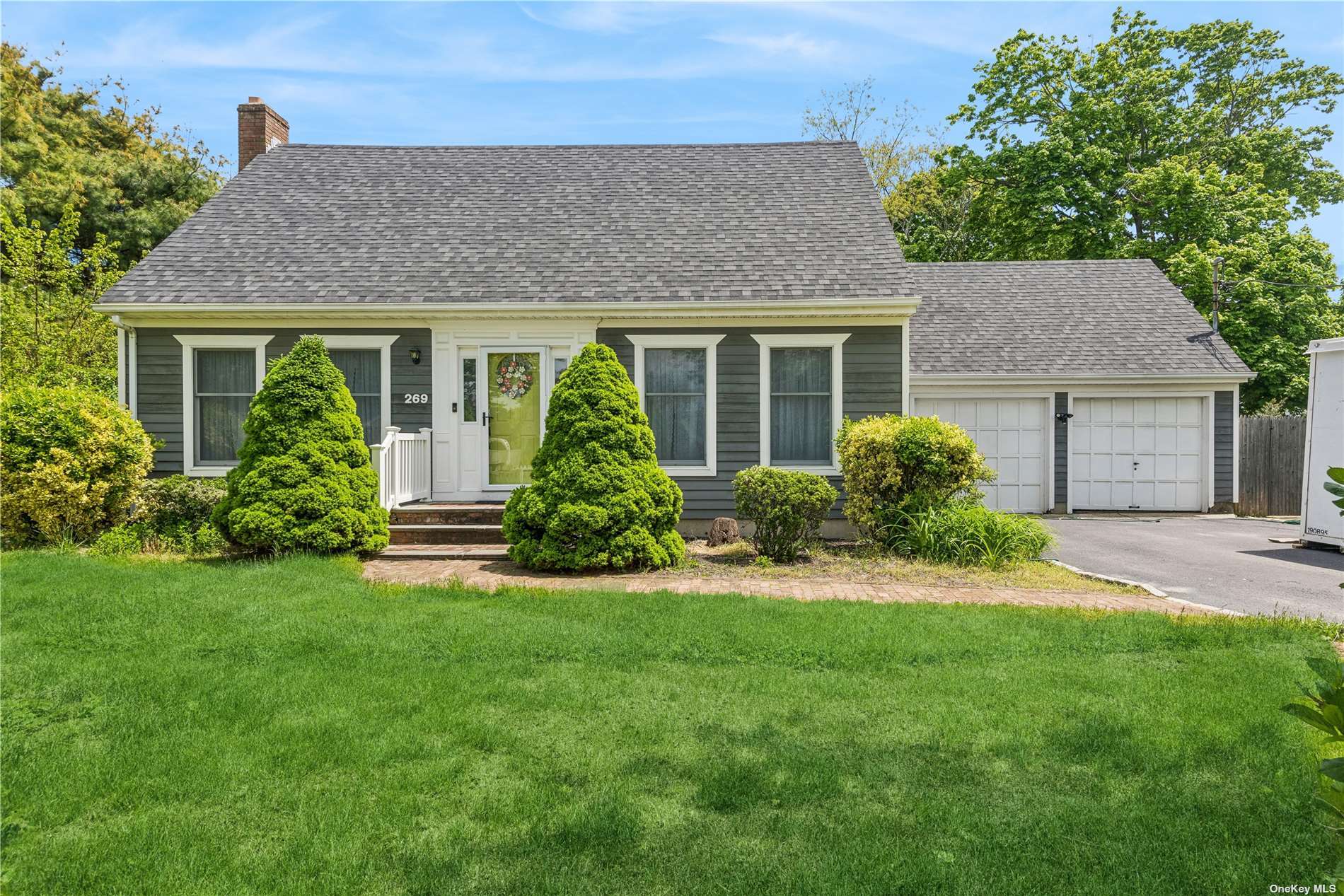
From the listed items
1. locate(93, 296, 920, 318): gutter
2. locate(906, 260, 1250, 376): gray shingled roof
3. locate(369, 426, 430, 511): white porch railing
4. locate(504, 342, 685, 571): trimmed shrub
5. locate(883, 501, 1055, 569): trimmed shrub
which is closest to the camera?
locate(504, 342, 685, 571): trimmed shrub

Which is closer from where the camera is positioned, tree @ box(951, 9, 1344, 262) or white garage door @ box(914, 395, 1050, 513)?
white garage door @ box(914, 395, 1050, 513)

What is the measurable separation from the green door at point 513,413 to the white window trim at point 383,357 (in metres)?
1.44

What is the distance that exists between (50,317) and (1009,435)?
59.7ft

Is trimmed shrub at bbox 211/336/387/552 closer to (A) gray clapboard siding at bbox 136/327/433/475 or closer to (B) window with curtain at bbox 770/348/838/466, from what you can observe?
(A) gray clapboard siding at bbox 136/327/433/475

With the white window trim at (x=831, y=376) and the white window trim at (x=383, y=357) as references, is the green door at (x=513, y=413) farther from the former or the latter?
the white window trim at (x=831, y=376)

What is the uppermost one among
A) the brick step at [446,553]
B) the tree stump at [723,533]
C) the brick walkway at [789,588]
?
the tree stump at [723,533]

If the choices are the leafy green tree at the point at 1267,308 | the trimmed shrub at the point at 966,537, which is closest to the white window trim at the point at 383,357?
the trimmed shrub at the point at 966,537

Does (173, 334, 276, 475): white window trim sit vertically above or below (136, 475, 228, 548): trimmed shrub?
above

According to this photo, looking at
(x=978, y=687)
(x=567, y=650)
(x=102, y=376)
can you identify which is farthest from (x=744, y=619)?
(x=102, y=376)

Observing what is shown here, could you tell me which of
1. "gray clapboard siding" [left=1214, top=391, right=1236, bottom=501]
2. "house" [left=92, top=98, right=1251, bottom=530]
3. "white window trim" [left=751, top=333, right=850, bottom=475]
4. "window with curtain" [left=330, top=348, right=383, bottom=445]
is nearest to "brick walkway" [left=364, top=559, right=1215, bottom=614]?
"house" [left=92, top=98, right=1251, bottom=530]

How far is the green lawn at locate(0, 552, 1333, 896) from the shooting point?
3068mm

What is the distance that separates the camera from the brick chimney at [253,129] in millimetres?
15102

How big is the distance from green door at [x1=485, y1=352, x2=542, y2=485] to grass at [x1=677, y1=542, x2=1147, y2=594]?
336cm

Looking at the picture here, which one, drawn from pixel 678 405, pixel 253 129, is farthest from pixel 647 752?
pixel 253 129
